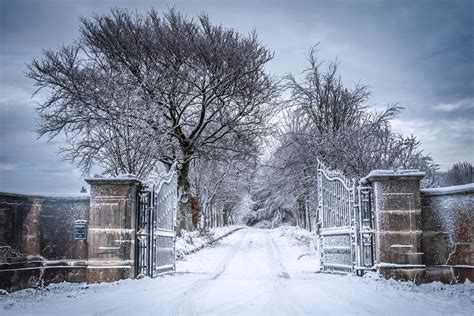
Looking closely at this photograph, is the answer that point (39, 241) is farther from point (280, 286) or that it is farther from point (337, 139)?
point (337, 139)

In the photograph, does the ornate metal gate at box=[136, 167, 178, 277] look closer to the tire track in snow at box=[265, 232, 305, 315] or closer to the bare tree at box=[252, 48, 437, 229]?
the tire track in snow at box=[265, 232, 305, 315]

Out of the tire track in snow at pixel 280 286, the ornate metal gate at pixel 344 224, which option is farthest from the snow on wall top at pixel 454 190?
the tire track in snow at pixel 280 286

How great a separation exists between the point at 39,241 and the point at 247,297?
15.6 ft

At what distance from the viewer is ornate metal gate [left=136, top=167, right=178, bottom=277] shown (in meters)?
9.94

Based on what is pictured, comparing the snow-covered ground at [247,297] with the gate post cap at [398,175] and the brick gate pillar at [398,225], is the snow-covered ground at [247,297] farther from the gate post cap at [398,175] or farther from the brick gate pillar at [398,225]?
the gate post cap at [398,175]

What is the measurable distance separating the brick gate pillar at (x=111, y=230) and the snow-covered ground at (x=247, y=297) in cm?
43

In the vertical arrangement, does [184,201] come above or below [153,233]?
above

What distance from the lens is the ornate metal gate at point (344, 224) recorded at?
32.6 feet

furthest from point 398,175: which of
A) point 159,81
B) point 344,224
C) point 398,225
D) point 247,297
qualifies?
point 159,81

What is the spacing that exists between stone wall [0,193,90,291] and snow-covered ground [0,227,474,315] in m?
0.55

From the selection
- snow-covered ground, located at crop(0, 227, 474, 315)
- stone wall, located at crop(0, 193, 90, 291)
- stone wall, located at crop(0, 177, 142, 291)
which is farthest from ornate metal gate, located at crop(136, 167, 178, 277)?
stone wall, located at crop(0, 193, 90, 291)

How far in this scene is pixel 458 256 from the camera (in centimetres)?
898

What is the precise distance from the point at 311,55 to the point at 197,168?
1408 centimetres

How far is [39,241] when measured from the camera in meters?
9.42
